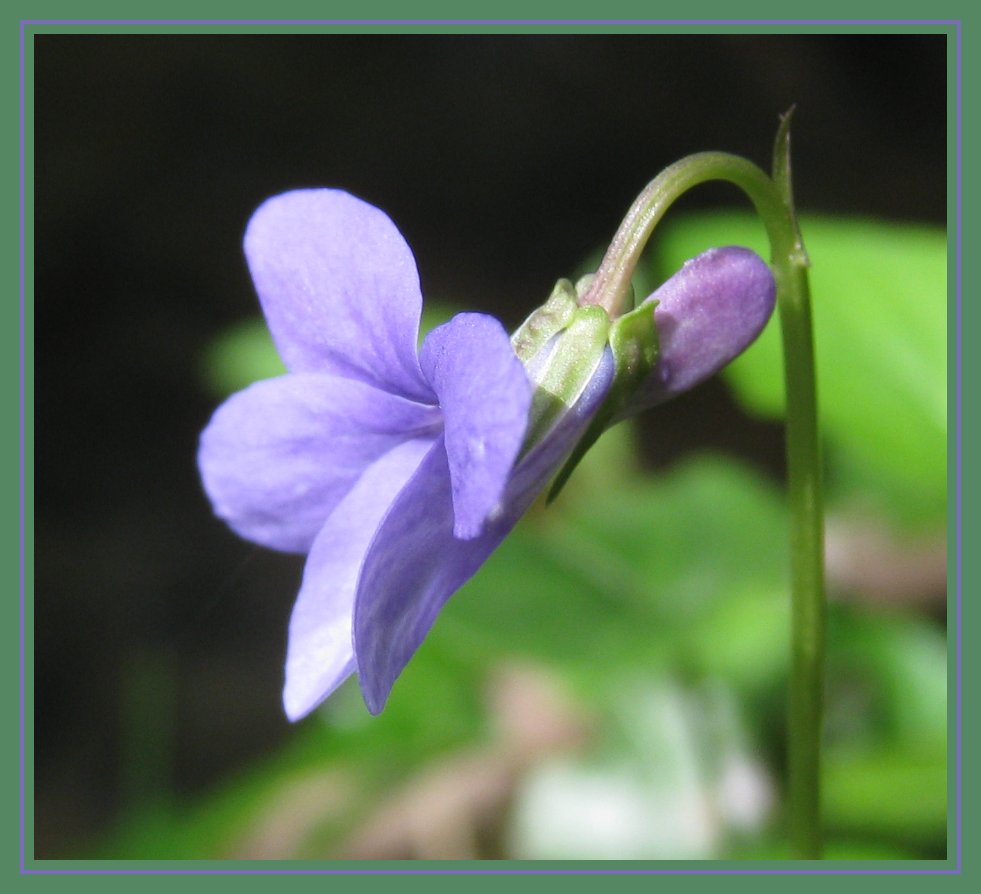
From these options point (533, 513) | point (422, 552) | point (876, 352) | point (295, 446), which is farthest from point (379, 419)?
point (533, 513)

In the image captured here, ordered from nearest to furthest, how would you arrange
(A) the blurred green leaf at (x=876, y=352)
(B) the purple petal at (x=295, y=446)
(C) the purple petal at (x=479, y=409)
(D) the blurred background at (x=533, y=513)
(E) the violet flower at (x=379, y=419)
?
(C) the purple petal at (x=479, y=409), (E) the violet flower at (x=379, y=419), (B) the purple petal at (x=295, y=446), (A) the blurred green leaf at (x=876, y=352), (D) the blurred background at (x=533, y=513)

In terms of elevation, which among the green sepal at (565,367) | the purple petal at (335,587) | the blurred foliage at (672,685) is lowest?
the blurred foliage at (672,685)

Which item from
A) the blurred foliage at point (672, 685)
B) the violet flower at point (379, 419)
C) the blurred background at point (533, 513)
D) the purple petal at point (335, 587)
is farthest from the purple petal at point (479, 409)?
the blurred foliage at point (672, 685)

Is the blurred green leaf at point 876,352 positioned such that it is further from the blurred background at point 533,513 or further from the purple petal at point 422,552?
the purple petal at point 422,552

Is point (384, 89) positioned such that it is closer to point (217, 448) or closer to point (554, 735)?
point (554, 735)

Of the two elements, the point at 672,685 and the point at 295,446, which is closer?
the point at 295,446

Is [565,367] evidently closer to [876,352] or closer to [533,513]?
[876,352]
